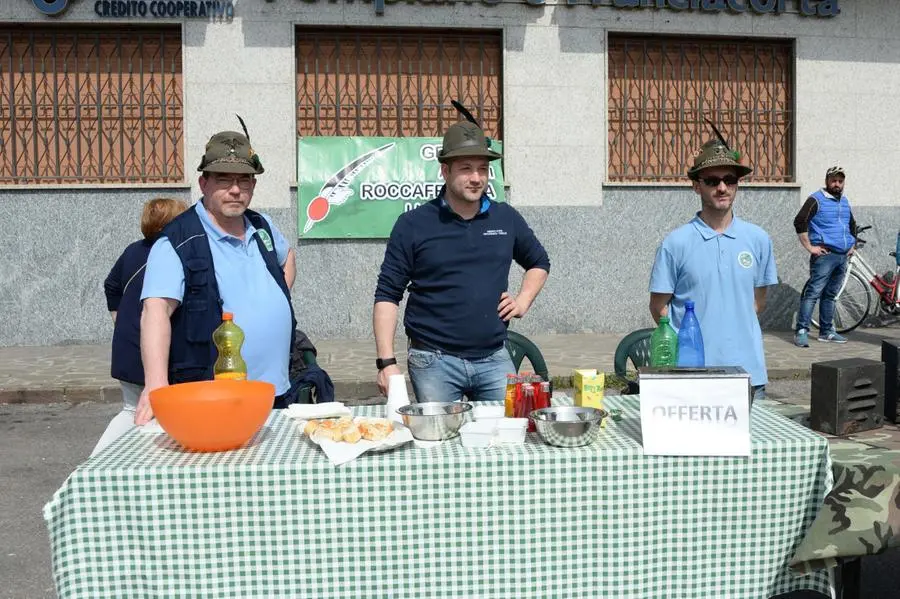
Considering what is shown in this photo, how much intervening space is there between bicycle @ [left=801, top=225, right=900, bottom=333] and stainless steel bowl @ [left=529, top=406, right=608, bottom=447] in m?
9.99

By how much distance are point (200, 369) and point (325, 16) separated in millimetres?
8890

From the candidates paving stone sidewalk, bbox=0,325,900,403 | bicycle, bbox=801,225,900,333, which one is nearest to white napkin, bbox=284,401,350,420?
paving stone sidewalk, bbox=0,325,900,403

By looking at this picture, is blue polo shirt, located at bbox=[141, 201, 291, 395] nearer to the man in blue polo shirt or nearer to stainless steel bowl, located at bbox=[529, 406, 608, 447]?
stainless steel bowl, located at bbox=[529, 406, 608, 447]

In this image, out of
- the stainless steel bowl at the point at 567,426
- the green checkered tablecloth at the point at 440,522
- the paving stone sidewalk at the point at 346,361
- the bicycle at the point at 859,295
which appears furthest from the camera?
the bicycle at the point at 859,295

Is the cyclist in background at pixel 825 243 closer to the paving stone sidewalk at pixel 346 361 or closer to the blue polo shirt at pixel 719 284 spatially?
the paving stone sidewalk at pixel 346 361

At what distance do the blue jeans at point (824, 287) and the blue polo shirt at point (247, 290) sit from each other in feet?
29.5

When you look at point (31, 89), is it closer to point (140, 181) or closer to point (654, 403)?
point (140, 181)

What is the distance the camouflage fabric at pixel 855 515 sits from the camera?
3.15 metres

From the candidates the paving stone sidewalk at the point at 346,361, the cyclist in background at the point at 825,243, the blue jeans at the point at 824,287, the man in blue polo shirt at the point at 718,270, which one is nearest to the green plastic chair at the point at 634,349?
the man in blue polo shirt at the point at 718,270

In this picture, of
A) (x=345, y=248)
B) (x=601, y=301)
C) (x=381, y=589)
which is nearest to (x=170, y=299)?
(x=381, y=589)

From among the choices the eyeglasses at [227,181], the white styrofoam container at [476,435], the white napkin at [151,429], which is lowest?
the white napkin at [151,429]

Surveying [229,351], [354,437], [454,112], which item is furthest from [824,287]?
[354,437]

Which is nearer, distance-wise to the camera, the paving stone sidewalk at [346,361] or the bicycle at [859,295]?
the paving stone sidewalk at [346,361]

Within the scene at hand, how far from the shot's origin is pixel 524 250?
4879mm
